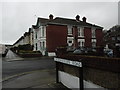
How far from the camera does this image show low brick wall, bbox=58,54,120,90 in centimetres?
399

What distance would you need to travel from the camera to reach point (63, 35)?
107 feet

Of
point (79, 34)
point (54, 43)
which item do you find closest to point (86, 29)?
point (79, 34)

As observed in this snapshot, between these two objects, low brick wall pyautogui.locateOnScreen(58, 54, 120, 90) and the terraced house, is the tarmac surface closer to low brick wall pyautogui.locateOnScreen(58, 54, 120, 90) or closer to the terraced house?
low brick wall pyautogui.locateOnScreen(58, 54, 120, 90)

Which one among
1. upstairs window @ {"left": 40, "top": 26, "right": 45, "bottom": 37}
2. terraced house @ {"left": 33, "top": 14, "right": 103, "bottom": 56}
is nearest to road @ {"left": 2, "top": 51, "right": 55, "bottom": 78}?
terraced house @ {"left": 33, "top": 14, "right": 103, "bottom": 56}

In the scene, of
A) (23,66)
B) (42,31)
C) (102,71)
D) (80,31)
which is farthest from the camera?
(80,31)

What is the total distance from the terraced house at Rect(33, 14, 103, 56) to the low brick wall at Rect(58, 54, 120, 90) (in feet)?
83.3

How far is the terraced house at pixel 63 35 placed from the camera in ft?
102

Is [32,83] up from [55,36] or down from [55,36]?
down

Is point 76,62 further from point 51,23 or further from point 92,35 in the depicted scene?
point 92,35

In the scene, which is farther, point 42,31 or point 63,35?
point 63,35

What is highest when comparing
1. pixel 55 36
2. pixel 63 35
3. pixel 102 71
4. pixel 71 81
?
pixel 63 35

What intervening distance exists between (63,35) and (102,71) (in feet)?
92.4

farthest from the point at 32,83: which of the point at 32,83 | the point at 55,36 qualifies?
the point at 55,36

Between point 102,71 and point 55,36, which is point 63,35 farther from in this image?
point 102,71
